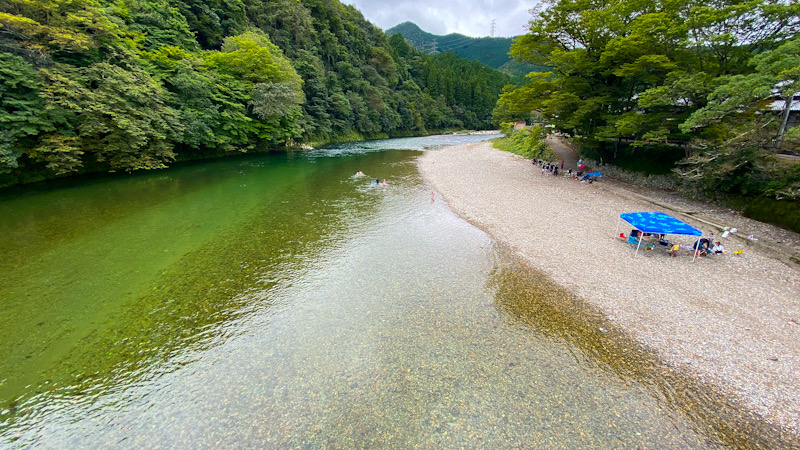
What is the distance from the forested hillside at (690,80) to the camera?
46.4 feet

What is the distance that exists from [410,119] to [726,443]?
91.2 m

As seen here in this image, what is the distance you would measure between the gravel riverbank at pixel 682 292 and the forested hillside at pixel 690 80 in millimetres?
3817

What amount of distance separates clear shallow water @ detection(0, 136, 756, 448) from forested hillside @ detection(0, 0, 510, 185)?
821 centimetres

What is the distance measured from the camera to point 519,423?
6168 mm

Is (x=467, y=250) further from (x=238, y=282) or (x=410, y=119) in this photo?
(x=410, y=119)

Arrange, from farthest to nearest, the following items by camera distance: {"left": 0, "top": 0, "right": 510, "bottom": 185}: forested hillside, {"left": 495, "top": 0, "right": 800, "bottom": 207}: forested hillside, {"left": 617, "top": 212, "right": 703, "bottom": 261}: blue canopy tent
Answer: {"left": 0, "top": 0, "right": 510, "bottom": 185}: forested hillside, {"left": 495, "top": 0, "right": 800, "bottom": 207}: forested hillside, {"left": 617, "top": 212, "right": 703, "bottom": 261}: blue canopy tent

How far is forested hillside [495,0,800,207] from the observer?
1414 cm

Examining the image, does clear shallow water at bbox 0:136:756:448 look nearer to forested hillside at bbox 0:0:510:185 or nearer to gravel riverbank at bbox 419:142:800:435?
gravel riverbank at bbox 419:142:800:435

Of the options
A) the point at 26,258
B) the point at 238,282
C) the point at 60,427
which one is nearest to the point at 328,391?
the point at 60,427

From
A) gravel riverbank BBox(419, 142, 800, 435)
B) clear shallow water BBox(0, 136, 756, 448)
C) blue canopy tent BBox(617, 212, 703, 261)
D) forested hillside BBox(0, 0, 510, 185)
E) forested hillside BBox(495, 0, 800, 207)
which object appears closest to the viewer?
clear shallow water BBox(0, 136, 756, 448)

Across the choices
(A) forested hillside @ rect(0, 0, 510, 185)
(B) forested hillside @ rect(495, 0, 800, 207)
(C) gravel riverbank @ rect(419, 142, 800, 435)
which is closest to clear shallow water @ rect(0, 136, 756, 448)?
(C) gravel riverbank @ rect(419, 142, 800, 435)

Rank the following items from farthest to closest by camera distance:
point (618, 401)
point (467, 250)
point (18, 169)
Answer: point (18, 169) < point (467, 250) < point (618, 401)

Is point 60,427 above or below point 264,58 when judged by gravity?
below

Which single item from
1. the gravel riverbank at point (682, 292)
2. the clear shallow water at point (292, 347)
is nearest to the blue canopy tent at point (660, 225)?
the gravel riverbank at point (682, 292)
